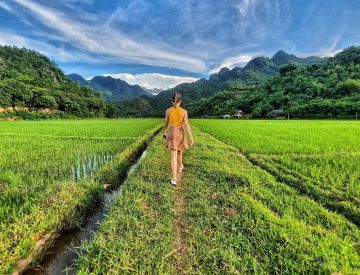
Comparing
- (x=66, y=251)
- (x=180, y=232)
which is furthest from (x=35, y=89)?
(x=180, y=232)

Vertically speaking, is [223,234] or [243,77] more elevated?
[243,77]

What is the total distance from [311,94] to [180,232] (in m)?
61.7

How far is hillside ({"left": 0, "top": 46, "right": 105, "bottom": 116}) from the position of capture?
48.1 metres

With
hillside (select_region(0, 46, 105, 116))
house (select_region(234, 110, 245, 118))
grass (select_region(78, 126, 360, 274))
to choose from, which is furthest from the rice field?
house (select_region(234, 110, 245, 118))

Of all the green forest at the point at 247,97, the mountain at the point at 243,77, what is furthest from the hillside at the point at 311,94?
the mountain at the point at 243,77

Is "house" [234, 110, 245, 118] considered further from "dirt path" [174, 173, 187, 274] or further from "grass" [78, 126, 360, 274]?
"dirt path" [174, 173, 187, 274]

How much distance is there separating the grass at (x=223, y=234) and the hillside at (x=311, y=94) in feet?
145

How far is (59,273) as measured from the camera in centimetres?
243

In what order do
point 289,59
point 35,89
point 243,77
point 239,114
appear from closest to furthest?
point 35,89 → point 239,114 → point 243,77 → point 289,59

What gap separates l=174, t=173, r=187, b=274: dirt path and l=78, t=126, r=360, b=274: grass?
16mm

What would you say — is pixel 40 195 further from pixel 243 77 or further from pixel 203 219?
pixel 243 77

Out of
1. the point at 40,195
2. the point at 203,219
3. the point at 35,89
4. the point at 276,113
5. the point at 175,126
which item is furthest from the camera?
the point at 35,89

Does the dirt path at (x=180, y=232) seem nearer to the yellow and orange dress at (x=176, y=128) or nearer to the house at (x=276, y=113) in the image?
the yellow and orange dress at (x=176, y=128)

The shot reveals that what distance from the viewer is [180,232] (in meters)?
2.91
